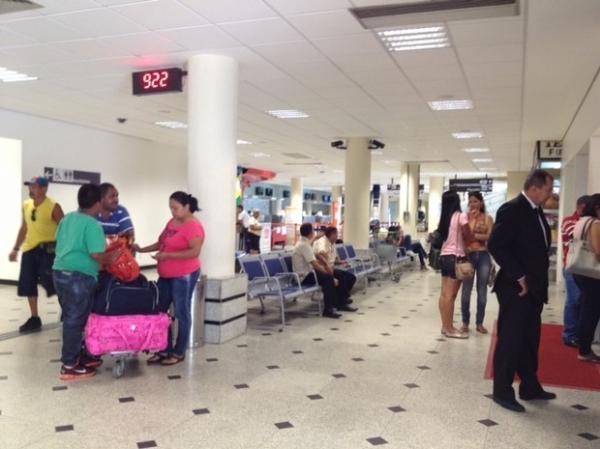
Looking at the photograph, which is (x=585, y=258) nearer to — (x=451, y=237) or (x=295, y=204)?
(x=451, y=237)

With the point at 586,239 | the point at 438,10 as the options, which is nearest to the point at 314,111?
the point at 438,10

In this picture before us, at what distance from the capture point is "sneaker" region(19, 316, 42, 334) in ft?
20.0

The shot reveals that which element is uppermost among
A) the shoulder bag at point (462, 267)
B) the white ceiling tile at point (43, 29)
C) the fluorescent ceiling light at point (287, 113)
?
the white ceiling tile at point (43, 29)

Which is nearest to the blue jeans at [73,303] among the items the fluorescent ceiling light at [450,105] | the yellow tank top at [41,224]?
the yellow tank top at [41,224]

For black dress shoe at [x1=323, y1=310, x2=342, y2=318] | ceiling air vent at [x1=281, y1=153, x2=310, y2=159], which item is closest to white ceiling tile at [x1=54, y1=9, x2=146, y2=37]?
black dress shoe at [x1=323, y1=310, x2=342, y2=318]

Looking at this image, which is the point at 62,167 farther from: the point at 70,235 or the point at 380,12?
the point at 380,12

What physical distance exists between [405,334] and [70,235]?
383 centimetres

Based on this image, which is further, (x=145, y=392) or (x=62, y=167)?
(x=62, y=167)

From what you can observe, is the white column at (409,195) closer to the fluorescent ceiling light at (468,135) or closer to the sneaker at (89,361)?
the fluorescent ceiling light at (468,135)

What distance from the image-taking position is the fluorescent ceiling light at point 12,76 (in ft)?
22.5

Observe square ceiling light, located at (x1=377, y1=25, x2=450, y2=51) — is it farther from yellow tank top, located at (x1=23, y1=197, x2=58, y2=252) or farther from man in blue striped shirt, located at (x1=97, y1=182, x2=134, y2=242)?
yellow tank top, located at (x1=23, y1=197, x2=58, y2=252)

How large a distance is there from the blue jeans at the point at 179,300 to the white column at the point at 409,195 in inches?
526

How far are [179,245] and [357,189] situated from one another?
7.15 metres

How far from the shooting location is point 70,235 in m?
4.26
